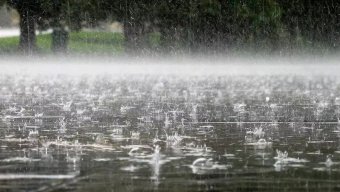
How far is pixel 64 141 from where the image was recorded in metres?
8.45

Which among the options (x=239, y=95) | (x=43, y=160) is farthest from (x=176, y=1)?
(x=43, y=160)

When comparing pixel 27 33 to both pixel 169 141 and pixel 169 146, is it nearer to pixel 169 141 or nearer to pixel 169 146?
pixel 169 141

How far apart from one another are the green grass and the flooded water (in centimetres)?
3451

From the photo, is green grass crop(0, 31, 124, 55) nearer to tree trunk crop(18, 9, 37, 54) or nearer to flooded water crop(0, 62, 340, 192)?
tree trunk crop(18, 9, 37, 54)

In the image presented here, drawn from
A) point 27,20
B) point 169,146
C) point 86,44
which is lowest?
point 169,146

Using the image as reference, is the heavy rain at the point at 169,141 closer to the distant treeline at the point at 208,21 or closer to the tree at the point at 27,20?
the distant treeline at the point at 208,21

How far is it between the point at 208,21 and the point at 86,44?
35.8 ft

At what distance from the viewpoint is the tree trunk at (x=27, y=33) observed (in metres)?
45.5

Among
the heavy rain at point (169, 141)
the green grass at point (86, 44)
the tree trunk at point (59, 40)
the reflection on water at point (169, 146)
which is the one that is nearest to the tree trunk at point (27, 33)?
the green grass at point (86, 44)

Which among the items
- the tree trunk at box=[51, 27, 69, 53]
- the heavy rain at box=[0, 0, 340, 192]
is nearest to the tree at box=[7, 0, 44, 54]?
the tree trunk at box=[51, 27, 69, 53]

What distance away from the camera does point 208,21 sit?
4572cm

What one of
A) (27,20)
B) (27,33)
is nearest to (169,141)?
(27,33)

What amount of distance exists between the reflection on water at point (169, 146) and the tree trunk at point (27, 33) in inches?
1227

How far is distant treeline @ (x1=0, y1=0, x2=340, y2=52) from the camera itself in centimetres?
4472
